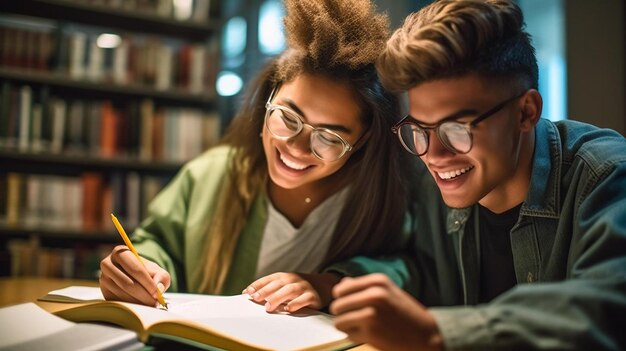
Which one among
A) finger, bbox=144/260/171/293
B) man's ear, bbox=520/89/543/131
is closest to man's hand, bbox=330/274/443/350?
man's ear, bbox=520/89/543/131

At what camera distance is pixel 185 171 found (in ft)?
4.93

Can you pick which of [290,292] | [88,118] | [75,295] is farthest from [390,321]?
[88,118]

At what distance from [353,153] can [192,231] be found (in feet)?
1.47

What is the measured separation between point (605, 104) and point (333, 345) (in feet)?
3.93

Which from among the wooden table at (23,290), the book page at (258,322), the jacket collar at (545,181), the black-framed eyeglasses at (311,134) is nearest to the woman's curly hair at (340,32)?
the black-framed eyeglasses at (311,134)

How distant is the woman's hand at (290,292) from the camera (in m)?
0.97

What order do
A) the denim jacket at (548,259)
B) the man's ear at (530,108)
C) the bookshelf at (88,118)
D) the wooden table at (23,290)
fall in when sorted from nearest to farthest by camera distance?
the denim jacket at (548,259)
the man's ear at (530,108)
the wooden table at (23,290)
the bookshelf at (88,118)

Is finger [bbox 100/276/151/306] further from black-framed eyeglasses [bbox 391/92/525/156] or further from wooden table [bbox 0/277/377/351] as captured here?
black-framed eyeglasses [bbox 391/92/525/156]

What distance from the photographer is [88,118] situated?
2.89 m

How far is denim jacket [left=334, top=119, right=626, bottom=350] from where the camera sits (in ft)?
1.94

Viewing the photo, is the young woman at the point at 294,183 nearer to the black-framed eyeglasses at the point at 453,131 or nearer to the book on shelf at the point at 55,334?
the book on shelf at the point at 55,334

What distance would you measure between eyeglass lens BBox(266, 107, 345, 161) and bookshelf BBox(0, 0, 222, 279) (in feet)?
6.54

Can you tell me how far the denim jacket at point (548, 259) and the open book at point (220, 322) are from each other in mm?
218

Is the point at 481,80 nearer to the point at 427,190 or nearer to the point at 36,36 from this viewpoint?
the point at 427,190
